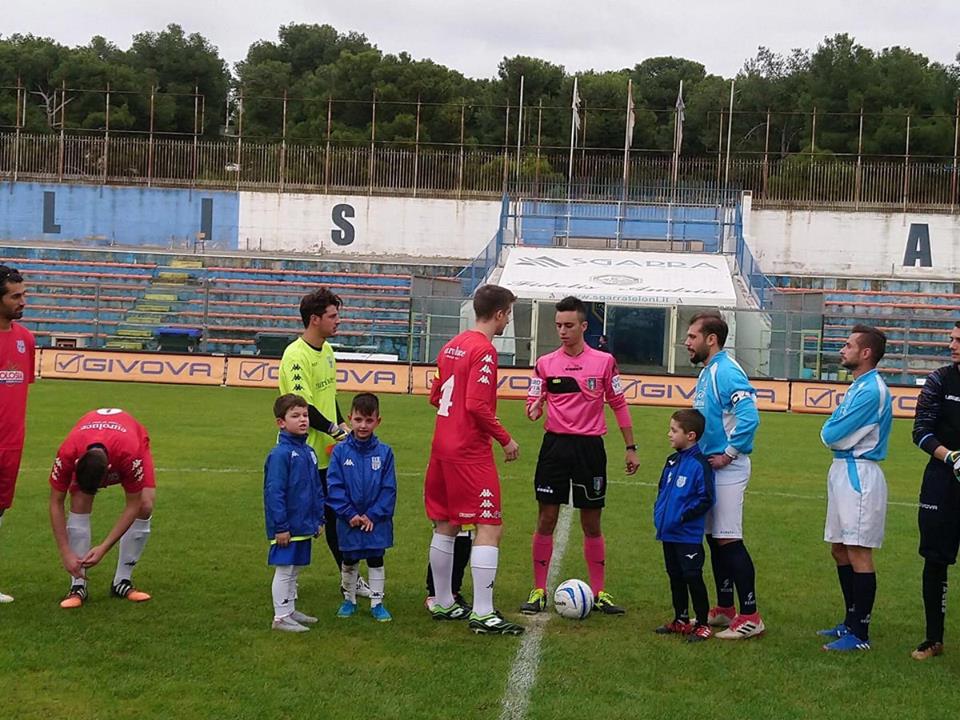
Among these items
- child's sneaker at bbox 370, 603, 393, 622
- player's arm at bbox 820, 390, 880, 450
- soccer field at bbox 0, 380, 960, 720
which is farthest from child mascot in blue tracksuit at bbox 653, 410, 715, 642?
child's sneaker at bbox 370, 603, 393, 622

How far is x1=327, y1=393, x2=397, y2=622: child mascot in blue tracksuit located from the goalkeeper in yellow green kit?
304 mm

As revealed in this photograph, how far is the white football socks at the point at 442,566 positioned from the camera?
768 cm

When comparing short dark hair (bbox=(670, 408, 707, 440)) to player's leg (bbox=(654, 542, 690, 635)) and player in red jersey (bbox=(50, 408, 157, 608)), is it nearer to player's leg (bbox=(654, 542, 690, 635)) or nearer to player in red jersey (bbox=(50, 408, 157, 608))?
player's leg (bbox=(654, 542, 690, 635))

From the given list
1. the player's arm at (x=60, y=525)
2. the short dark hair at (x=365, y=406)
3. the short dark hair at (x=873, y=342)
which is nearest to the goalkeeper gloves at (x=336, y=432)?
the short dark hair at (x=365, y=406)

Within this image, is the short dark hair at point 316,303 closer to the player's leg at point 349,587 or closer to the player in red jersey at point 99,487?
the player in red jersey at point 99,487

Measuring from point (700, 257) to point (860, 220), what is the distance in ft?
26.7

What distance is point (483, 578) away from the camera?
7414 millimetres

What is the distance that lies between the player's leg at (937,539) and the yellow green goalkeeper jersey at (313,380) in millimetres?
3731

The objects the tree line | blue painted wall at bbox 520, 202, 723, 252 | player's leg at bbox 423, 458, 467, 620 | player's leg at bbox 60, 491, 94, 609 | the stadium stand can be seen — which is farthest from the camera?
the tree line

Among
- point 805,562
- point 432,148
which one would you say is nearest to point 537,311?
point 432,148

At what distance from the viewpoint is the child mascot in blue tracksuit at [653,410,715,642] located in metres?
7.41

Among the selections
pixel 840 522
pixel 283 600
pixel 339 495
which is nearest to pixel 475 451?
pixel 339 495

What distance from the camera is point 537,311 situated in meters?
32.7

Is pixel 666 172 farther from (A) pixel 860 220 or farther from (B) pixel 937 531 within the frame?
(B) pixel 937 531
